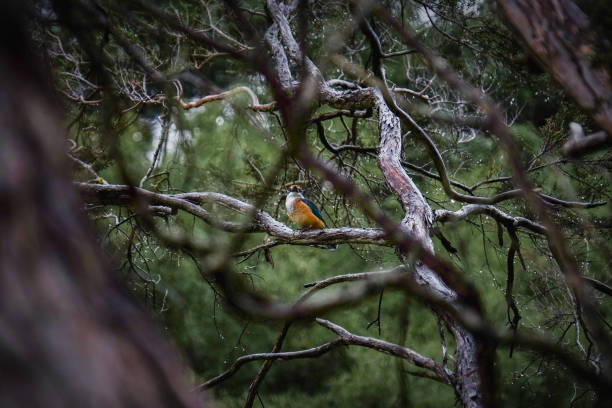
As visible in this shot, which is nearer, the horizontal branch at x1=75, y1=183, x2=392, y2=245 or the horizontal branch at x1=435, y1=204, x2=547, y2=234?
the horizontal branch at x1=75, y1=183, x2=392, y2=245

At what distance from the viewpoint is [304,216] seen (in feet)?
12.1

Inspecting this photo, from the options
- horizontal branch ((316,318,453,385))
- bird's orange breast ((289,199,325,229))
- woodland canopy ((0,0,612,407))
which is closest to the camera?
woodland canopy ((0,0,612,407))

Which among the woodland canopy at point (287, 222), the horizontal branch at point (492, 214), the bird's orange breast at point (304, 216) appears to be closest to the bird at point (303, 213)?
the bird's orange breast at point (304, 216)

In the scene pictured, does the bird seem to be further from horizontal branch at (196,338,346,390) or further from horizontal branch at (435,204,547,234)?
horizontal branch at (435,204,547,234)

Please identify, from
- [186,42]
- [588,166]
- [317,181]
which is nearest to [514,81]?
[588,166]

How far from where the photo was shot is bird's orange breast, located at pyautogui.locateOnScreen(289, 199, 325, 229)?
12.1ft

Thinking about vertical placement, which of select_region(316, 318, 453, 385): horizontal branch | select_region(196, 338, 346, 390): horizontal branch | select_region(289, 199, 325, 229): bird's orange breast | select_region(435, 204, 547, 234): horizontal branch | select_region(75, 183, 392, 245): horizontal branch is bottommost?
select_region(196, 338, 346, 390): horizontal branch

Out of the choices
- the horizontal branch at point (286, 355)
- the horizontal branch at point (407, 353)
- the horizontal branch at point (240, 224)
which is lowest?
the horizontal branch at point (286, 355)

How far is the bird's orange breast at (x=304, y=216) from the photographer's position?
3695 millimetres

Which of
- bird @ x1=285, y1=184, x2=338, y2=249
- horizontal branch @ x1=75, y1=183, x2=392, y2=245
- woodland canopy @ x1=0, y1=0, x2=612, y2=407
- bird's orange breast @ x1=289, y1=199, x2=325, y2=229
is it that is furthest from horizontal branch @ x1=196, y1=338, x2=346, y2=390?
bird's orange breast @ x1=289, y1=199, x2=325, y2=229

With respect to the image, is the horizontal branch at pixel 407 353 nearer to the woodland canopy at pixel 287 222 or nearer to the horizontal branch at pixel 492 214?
the woodland canopy at pixel 287 222

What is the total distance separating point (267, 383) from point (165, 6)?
4407 mm

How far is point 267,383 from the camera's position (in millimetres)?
6039

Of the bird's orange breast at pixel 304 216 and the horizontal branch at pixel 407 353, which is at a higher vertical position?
the bird's orange breast at pixel 304 216
